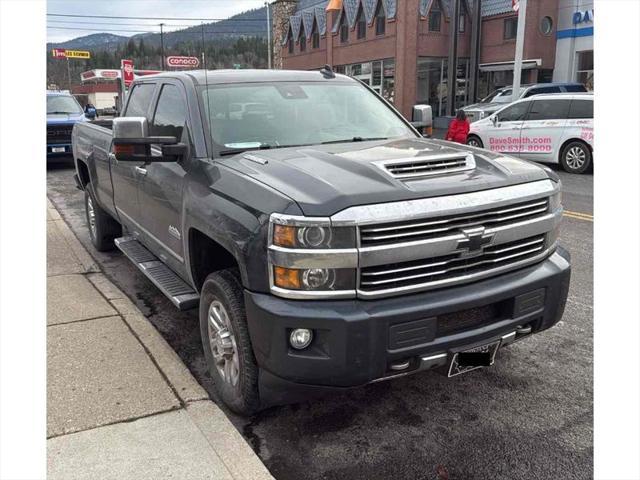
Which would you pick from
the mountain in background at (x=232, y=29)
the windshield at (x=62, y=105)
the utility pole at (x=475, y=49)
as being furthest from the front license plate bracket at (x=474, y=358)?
the mountain in background at (x=232, y=29)

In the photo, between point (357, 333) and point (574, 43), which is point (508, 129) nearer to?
point (357, 333)

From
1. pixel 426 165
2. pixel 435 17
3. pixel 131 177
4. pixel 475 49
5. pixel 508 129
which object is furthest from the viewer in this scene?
pixel 435 17

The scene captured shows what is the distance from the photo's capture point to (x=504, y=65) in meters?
30.2

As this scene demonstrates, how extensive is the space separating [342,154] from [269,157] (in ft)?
1.44

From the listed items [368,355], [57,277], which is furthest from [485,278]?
[57,277]

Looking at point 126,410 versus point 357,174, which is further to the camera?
point 126,410

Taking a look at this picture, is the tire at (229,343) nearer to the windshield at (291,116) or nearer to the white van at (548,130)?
the windshield at (291,116)

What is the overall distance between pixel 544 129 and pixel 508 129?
942mm

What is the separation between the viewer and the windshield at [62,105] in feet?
50.6

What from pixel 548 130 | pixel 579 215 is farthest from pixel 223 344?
pixel 548 130

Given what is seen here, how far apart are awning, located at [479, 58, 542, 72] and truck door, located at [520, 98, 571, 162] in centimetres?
1689

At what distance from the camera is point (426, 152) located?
3.55 meters

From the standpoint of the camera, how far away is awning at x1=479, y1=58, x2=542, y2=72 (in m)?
28.6

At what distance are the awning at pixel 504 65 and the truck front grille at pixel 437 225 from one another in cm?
2824
